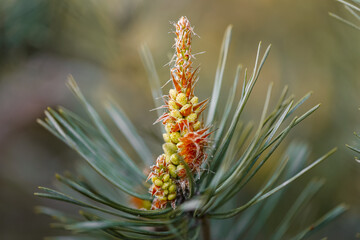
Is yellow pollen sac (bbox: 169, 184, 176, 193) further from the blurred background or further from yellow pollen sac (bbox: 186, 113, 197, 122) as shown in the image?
the blurred background

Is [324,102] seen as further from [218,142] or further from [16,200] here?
[16,200]

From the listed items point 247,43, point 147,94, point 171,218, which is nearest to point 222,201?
point 171,218

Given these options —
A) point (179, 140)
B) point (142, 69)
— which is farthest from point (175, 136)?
point (142, 69)

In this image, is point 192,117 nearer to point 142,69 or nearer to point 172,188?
point 172,188

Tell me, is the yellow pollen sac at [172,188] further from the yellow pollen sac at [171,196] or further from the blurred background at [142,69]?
the blurred background at [142,69]

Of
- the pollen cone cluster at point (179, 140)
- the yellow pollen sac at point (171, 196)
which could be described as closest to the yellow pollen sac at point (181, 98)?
the pollen cone cluster at point (179, 140)
